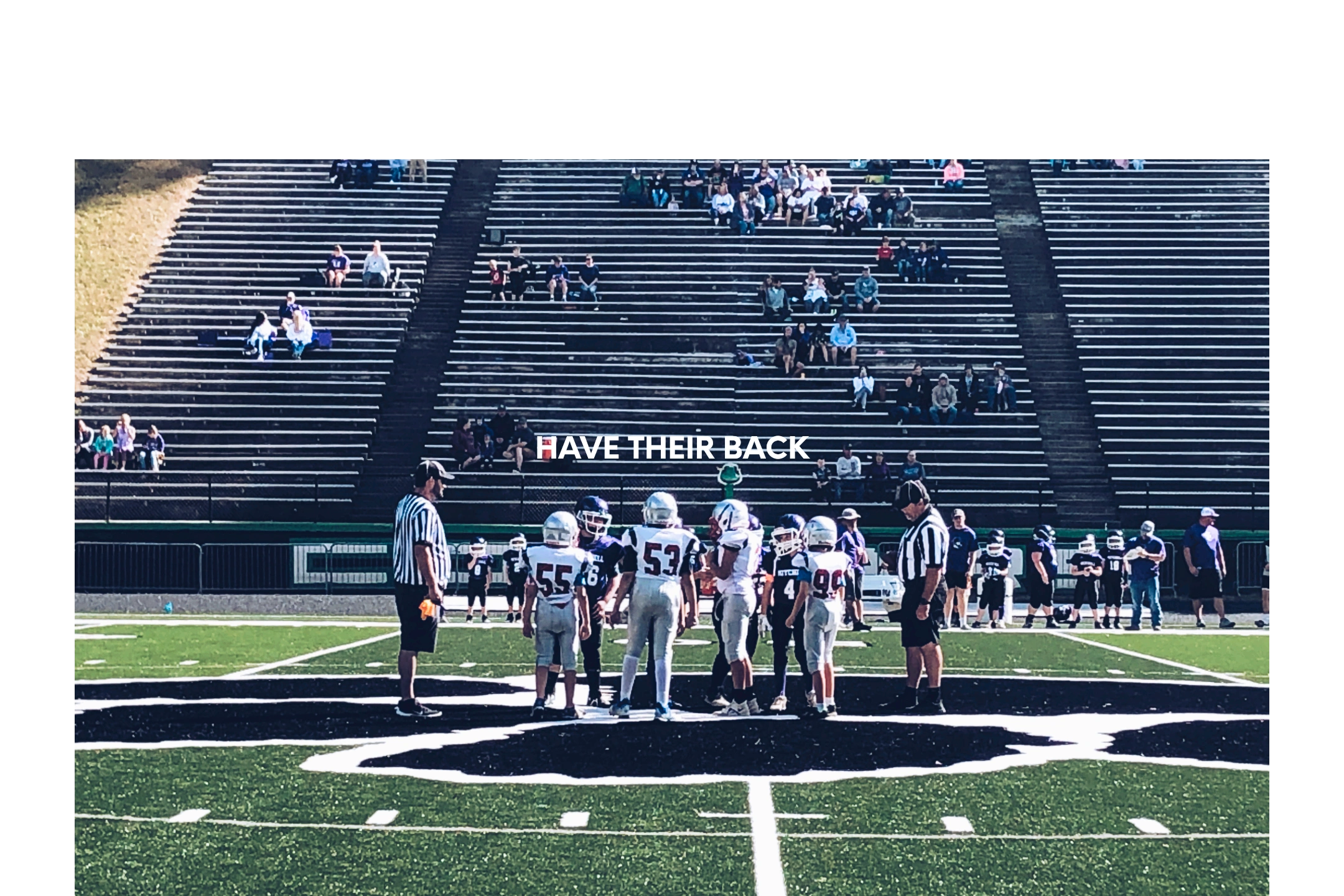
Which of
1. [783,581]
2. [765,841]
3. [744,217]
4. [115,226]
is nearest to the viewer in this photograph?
[765,841]

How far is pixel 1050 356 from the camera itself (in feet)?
96.7

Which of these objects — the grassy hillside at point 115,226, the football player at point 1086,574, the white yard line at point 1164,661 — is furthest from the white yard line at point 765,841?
the grassy hillside at point 115,226

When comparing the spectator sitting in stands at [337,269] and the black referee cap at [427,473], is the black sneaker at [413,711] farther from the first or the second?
the spectator sitting in stands at [337,269]

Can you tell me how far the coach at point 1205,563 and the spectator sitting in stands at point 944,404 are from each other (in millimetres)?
8417

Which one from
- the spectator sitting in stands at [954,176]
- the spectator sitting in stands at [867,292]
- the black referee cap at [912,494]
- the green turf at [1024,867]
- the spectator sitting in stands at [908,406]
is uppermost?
the spectator sitting in stands at [954,176]

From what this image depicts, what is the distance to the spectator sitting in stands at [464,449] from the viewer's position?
25.8m

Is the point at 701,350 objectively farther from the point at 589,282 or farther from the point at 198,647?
the point at 198,647

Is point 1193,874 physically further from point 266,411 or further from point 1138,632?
point 266,411

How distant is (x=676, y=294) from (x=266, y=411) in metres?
8.19

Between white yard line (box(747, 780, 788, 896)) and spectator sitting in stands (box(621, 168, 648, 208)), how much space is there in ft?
86.4

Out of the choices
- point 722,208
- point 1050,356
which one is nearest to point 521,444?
point 722,208

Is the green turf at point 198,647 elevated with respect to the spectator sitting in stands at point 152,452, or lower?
lower

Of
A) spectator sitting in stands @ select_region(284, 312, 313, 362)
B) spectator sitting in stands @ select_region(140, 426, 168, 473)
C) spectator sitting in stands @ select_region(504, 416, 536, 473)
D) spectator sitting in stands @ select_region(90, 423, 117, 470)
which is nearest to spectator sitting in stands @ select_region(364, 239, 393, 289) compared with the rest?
spectator sitting in stands @ select_region(284, 312, 313, 362)

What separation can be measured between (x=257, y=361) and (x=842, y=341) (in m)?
11.1
